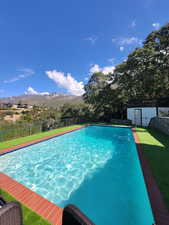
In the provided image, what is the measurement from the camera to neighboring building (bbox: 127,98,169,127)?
13432mm

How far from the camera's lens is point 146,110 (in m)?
14.5

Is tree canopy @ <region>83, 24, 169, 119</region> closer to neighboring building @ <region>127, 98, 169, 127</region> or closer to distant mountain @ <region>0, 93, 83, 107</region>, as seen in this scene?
neighboring building @ <region>127, 98, 169, 127</region>

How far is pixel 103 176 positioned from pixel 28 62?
2245cm

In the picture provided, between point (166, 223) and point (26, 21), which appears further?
point (26, 21)

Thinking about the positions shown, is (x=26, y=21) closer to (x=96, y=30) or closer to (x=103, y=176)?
(x=96, y=30)

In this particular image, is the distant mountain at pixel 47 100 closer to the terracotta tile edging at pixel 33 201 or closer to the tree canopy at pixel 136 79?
the tree canopy at pixel 136 79

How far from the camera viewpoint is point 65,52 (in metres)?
17.5

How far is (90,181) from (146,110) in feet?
44.1

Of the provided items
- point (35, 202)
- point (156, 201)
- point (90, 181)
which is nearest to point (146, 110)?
point (90, 181)

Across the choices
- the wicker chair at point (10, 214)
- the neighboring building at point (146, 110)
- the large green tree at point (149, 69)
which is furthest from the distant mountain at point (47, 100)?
the wicker chair at point (10, 214)

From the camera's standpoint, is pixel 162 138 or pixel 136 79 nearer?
pixel 162 138

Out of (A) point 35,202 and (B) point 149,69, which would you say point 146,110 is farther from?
(A) point 35,202

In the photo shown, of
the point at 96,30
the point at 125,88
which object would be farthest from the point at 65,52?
the point at 125,88

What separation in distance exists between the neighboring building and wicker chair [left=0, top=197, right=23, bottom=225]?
15.3m
